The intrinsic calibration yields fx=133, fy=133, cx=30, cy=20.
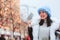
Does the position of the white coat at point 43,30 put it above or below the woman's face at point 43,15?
below

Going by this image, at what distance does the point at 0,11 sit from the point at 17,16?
6.9 inches

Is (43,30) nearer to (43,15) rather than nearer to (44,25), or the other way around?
(44,25)

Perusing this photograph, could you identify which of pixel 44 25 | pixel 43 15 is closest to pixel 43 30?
pixel 44 25

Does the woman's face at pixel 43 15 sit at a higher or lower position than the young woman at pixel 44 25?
higher

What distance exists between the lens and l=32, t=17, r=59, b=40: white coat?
53.4 inches

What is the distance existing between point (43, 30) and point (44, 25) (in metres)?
0.05

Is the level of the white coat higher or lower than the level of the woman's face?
lower

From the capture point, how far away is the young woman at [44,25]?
136 centimetres

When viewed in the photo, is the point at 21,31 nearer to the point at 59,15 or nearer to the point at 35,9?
the point at 35,9

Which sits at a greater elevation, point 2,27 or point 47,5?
point 47,5

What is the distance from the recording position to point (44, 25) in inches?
54.2

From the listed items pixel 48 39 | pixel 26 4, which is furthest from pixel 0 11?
pixel 48 39

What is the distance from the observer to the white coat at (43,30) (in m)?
1.36

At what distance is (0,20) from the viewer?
4.27ft
